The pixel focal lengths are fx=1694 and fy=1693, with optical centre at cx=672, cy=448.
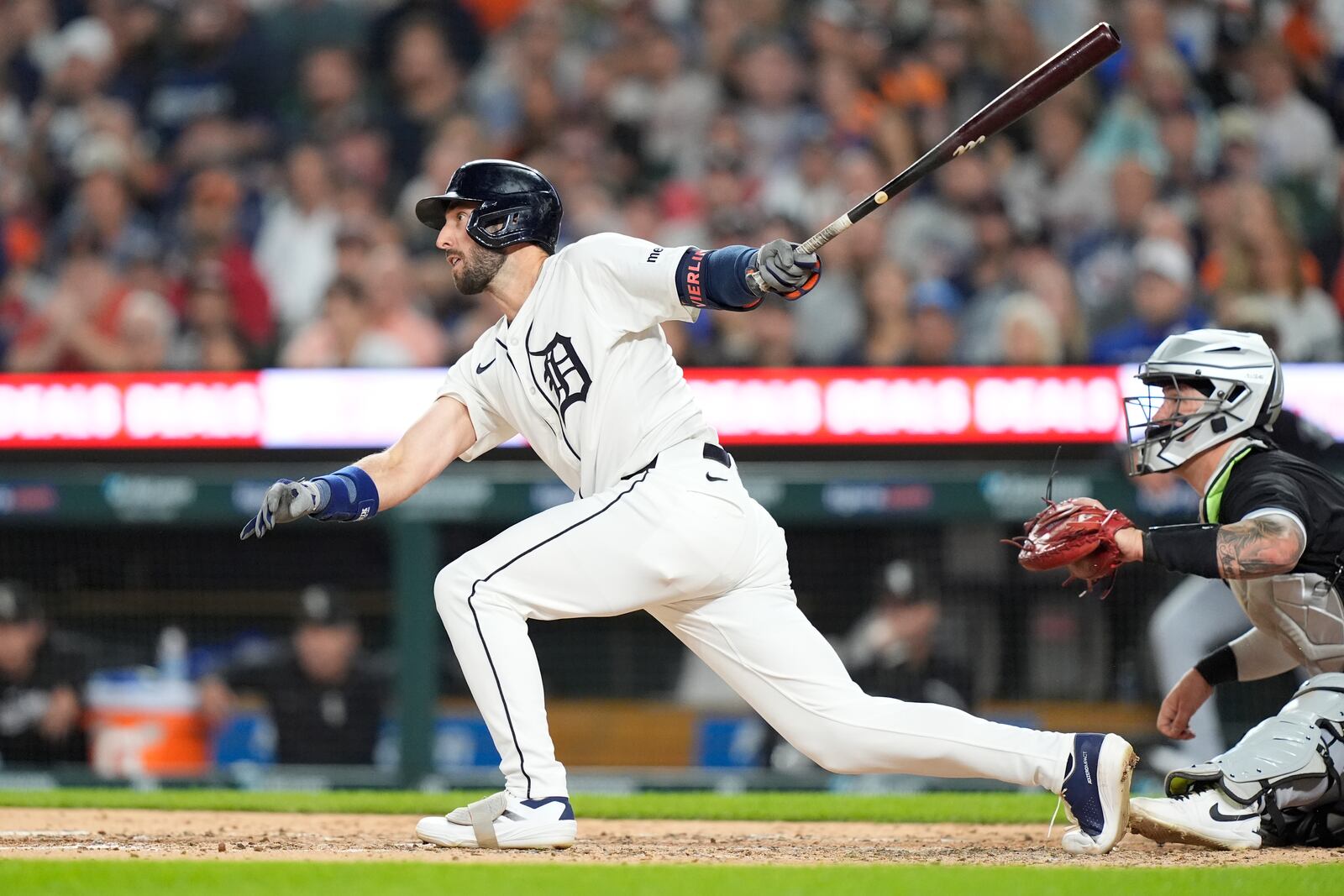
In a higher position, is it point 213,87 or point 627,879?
point 213,87

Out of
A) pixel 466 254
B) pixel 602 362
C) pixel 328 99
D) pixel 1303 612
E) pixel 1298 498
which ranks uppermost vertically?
pixel 328 99

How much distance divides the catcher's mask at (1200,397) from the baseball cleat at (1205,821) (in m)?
0.78

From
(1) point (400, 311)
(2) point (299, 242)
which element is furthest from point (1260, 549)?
(2) point (299, 242)

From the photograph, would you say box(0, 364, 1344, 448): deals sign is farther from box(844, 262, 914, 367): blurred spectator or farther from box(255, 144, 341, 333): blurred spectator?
box(255, 144, 341, 333): blurred spectator

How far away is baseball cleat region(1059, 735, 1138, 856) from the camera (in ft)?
12.0

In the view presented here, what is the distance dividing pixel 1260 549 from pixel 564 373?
1587 mm

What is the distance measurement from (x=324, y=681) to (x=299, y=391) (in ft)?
3.87

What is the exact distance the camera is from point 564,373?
3920 millimetres

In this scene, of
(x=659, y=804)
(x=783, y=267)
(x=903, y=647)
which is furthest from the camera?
(x=903, y=647)

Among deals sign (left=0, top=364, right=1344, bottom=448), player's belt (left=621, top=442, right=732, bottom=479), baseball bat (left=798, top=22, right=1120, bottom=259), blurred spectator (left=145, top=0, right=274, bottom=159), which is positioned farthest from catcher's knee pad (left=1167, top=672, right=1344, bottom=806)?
blurred spectator (left=145, top=0, right=274, bottom=159)

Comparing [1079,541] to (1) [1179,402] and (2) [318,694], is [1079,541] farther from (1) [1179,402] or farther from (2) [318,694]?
(2) [318,694]

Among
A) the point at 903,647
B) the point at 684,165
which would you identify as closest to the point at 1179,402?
the point at 903,647

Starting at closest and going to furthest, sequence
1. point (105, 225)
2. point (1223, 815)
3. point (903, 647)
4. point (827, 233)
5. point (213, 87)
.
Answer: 1. point (827, 233)
2. point (1223, 815)
3. point (903, 647)
4. point (105, 225)
5. point (213, 87)

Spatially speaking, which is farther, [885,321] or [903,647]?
[885,321]
